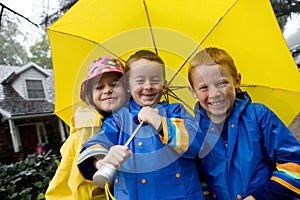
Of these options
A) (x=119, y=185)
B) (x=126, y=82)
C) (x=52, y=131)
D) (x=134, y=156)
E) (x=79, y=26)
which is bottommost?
(x=52, y=131)

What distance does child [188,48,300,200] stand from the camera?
1.54m

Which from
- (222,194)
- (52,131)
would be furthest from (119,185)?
(52,131)

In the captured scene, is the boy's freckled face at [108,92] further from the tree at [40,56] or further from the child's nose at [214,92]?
the tree at [40,56]

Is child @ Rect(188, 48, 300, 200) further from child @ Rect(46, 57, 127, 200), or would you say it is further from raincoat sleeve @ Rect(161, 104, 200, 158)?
child @ Rect(46, 57, 127, 200)

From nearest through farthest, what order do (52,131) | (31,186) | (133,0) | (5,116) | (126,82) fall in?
(126,82), (133,0), (31,186), (5,116), (52,131)

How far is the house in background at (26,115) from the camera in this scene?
14570 mm

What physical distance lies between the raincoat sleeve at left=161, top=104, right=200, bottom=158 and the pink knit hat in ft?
2.14

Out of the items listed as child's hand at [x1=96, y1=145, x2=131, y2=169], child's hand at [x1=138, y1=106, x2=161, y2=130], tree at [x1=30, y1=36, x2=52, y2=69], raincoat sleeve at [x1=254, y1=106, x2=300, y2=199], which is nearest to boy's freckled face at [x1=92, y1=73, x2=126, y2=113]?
child's hand at [x1=138, y1=106, x2=161, y2=130]

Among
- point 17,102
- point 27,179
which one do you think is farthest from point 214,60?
point 17,102

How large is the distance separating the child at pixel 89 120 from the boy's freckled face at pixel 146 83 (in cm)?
21

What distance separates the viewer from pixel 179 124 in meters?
1.53

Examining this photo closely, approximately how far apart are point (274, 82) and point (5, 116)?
1453 centimetres

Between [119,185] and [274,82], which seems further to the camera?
[274,82]

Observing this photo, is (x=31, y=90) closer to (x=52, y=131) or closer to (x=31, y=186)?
(x=52, y=131)
